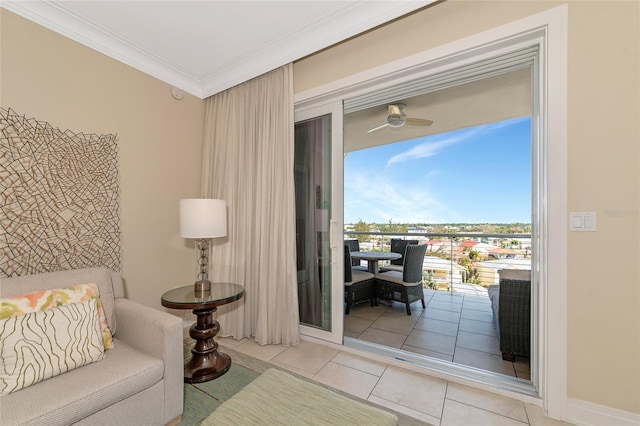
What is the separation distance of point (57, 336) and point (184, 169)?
198 cm

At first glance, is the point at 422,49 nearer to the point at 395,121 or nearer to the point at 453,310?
the point at 395,121

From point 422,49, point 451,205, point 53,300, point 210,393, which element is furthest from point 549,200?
point 451,205

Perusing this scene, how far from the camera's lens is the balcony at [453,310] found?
2.52 metres

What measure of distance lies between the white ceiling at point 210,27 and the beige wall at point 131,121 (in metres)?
0.14

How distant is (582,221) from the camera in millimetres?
1532

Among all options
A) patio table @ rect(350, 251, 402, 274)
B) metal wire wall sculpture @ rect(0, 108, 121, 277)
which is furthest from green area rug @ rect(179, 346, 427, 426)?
patio table @ rect(350, 251, 402, 274)

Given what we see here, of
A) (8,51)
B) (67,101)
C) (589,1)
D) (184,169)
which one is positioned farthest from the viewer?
(184,169)

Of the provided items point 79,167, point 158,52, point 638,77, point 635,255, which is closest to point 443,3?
point 638,77

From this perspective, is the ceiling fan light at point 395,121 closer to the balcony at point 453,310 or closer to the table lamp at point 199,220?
the balcony at point 453,310

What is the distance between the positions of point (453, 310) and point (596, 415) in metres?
2.28

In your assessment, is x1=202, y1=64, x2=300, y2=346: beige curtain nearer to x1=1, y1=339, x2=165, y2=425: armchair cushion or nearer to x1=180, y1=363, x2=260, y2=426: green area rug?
x1=180, y1=363, x2=260, y2=426: green area rug

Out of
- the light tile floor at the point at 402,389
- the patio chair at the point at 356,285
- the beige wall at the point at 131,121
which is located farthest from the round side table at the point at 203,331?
the patio chair at the point at 356,285

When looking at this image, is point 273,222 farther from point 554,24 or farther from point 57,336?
point 554,24

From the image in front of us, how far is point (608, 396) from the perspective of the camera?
146 centimetres
